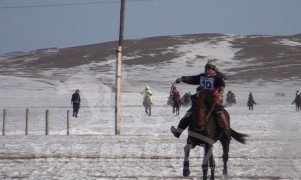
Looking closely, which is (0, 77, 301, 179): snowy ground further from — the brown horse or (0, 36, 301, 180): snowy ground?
the brown horse

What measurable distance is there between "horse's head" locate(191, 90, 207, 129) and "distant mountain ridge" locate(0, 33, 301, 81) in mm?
83369

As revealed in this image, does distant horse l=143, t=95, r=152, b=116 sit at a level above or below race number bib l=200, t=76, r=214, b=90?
below

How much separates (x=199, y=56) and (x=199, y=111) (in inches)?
4359

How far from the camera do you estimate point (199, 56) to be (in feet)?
397

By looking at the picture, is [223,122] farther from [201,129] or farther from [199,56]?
[199,56]

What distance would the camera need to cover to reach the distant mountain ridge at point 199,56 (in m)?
104

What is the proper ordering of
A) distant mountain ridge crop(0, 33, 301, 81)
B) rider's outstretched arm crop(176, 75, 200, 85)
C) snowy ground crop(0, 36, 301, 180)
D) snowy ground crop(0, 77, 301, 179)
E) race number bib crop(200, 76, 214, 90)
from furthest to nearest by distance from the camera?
distant mountain ridge crop(0, 33, 301, 81) → snowy ground crop(0, 36, 301, 180) → snowy ground crop(0, 77, 301, 179) → rider's outstretched arm crop(176, 75, 200, 85) → race number bib crop(200, 76, 214, 90)

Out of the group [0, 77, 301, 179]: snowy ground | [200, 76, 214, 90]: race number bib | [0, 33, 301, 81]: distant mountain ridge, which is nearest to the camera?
[200, 76, 214, 90]: race number bib

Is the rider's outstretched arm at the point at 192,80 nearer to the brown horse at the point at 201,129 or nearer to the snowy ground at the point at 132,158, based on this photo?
the brown horse at the point at 201,129

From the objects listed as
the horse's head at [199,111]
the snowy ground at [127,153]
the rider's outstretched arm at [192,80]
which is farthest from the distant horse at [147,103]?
the horse's head at [199,111]

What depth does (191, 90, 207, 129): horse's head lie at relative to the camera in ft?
34.6

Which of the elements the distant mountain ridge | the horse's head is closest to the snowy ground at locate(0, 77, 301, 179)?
the horse's head

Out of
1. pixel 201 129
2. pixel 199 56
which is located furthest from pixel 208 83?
pixel 199 56

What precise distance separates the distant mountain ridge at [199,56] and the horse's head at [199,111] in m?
83.4
